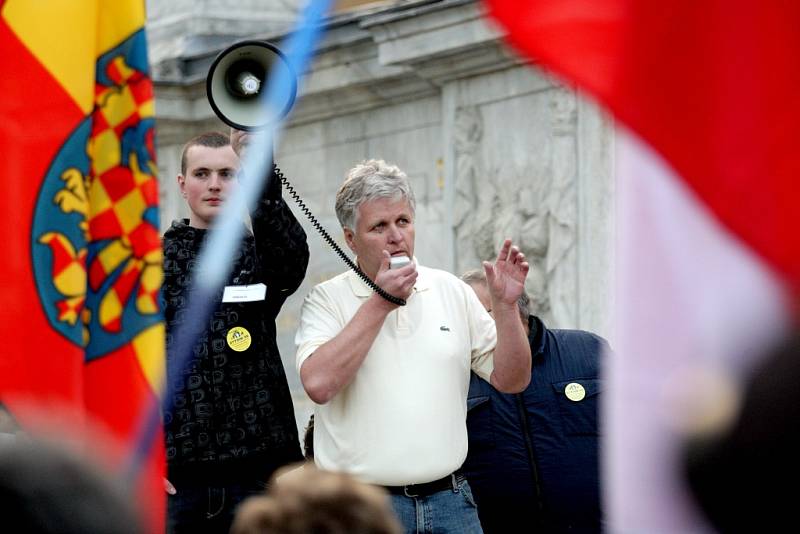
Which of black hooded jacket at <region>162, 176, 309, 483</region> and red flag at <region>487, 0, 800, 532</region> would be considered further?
Answer: black hooded jacket at <region>162, 176, 309, 483</region>

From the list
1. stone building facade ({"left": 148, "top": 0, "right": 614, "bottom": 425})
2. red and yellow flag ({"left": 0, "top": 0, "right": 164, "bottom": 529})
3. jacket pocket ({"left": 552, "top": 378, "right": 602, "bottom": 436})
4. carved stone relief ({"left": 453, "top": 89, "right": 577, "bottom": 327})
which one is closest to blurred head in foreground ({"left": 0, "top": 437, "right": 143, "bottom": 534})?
red and yellow flag ({"left": 0, "top": 0, "right": 164, "bottom": 529})

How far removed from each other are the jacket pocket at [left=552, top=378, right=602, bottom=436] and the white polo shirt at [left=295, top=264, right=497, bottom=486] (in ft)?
2.83

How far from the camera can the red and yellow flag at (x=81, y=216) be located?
3.98 meters

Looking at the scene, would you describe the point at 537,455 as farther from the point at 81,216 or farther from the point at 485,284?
the point at 81,216

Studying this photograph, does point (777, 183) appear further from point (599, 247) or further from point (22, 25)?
point (599, 247)

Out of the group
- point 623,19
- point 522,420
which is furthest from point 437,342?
point 623,19

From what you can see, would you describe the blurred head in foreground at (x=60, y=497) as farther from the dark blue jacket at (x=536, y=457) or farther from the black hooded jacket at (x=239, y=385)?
the dark blue jacket at (x=536, y=457)

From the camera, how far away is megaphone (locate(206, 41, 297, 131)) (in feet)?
15.6

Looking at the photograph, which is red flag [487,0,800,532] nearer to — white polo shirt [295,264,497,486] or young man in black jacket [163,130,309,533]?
white polo shirt [295,264,497,486]

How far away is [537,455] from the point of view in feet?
19.7

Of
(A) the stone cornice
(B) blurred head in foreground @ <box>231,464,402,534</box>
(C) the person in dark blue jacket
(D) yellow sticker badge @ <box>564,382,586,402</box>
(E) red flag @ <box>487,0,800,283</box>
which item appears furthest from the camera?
(A) the stone cornice

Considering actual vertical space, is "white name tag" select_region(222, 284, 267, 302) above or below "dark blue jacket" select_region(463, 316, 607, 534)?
above

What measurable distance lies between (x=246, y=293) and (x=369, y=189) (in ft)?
1.52

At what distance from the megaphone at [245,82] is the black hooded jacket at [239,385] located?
1.38 ft
